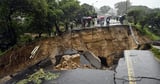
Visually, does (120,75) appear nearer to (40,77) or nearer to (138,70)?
(138,70)

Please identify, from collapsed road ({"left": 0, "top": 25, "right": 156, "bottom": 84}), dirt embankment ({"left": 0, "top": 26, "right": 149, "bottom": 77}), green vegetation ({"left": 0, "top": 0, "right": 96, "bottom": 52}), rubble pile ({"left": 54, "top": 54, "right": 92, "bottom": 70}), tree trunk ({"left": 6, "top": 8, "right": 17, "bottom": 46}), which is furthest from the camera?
dirt embankment ({"left": 0, "top": 26, "right": 149, "bottom": 77})

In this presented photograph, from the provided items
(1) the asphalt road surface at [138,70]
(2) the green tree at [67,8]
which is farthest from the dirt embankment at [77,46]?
(1) the asphalt road surface at [138,70]

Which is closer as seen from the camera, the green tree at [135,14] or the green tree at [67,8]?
the green tree at [67,8]

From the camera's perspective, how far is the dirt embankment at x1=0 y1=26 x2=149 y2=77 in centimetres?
2239

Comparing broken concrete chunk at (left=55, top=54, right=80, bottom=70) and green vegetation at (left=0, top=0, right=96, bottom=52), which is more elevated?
green vegetation at (left=0, top=0, right=96, bottom=52)

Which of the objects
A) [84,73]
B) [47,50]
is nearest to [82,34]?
[47,50]

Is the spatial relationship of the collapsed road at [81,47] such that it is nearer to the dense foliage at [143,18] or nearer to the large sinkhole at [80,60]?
the large sinkhole at [80,60]

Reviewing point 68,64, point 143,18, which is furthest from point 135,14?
point 68,64

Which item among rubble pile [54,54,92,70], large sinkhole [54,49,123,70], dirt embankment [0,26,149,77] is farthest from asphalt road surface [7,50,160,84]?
dirt embankment [0,26,149,77]

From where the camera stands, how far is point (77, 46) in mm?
30656

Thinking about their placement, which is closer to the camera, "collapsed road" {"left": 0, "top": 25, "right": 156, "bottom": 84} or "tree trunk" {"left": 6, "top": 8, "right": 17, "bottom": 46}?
"tree trunk" {"left": 6, "top": 8, "right": 17, "bottom": 46}

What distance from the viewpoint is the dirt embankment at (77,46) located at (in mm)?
22391

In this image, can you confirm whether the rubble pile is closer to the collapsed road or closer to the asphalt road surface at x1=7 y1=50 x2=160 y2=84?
the collapsed road

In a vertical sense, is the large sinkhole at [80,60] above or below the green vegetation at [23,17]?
below
